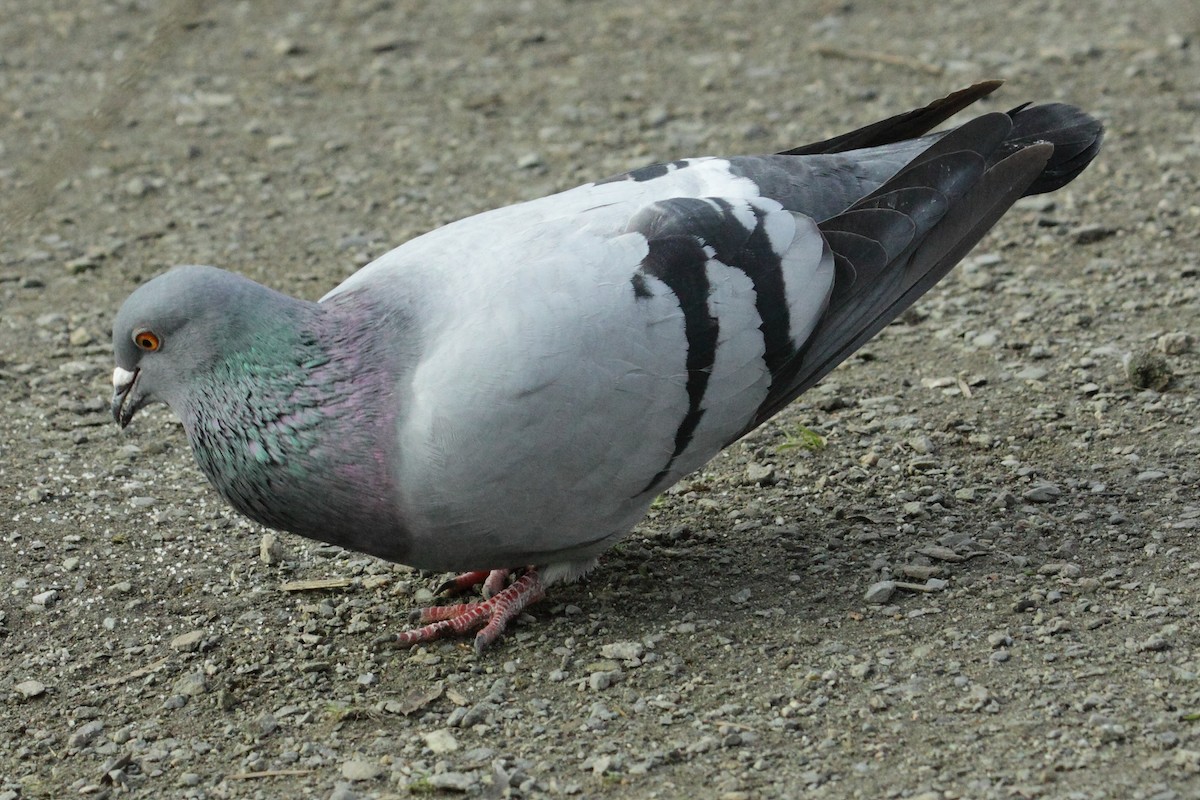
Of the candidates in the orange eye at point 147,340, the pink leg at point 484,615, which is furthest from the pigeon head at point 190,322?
the pink leg at point 484,615

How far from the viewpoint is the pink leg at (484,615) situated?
400cm

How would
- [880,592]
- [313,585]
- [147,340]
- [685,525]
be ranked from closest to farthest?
[147,340] → [880,592] → [313,585] → [685,525]

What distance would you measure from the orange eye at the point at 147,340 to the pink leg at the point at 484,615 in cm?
107

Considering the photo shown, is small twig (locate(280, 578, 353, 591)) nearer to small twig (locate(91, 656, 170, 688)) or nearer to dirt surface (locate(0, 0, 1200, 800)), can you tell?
dirt surface (locate(0, 0, 1200, 800))

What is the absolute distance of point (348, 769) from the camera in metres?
3.44

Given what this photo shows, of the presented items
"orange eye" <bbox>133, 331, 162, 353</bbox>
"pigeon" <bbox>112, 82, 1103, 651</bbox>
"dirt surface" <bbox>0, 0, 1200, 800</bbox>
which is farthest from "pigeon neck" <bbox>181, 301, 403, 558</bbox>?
"dirt surface" <bbox>0, 0, 1200, 800</bbox>

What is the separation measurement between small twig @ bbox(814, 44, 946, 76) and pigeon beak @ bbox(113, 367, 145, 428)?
5.45m

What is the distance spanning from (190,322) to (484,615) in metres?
1.19

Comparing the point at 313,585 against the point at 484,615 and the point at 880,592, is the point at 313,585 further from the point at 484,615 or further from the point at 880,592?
A: the point at 880,592

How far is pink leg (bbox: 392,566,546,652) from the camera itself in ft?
13.1

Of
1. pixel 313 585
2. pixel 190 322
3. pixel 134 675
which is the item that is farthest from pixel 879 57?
pixel 134 675

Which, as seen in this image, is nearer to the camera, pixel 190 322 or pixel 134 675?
pixel 190 322

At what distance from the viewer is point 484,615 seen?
4.06 meters

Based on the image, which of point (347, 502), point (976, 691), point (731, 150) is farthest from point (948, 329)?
point (347, 502)
